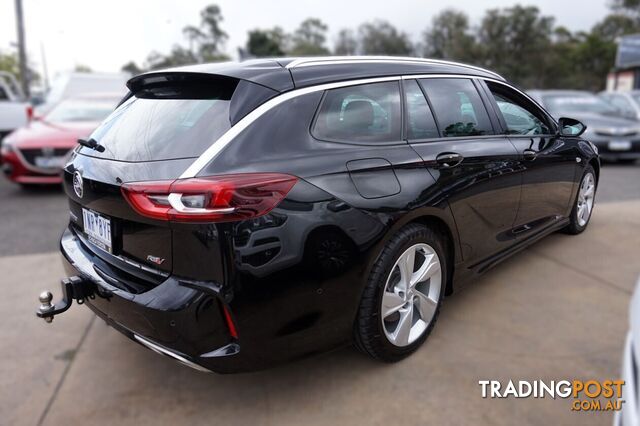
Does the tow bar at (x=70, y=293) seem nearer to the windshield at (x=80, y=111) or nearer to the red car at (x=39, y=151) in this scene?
the red car at (x=39, y=151)

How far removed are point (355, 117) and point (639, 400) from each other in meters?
1.60

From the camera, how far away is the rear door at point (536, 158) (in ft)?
10.7

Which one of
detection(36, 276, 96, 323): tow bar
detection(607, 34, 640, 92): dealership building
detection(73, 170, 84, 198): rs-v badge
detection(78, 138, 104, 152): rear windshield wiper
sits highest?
detection(607, 34, 640, 92): dealership building

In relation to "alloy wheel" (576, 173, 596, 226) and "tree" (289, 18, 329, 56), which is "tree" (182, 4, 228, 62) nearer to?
"tree" (289, 18, 329, 56)

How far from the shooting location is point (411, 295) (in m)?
2.51

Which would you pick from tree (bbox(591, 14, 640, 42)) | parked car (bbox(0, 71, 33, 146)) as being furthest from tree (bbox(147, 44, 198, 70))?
parked car (bbox(0, 71, 33, 146))

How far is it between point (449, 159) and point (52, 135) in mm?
6116

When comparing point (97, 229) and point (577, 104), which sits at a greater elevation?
point (577, 104)

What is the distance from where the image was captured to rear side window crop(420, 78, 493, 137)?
9.11 feet

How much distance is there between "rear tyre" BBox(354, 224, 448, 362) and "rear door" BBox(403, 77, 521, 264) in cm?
29

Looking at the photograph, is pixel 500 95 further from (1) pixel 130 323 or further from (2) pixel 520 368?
(1) pixel 130 323

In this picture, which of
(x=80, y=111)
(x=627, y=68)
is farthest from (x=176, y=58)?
(x=80, y=111)

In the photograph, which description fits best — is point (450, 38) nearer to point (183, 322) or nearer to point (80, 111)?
point (80, 111)

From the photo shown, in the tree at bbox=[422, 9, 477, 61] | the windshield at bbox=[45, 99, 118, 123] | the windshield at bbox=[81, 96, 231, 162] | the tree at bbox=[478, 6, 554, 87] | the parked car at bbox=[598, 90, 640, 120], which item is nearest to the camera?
the windshield at bbox=[81, 96, 231, 162]
